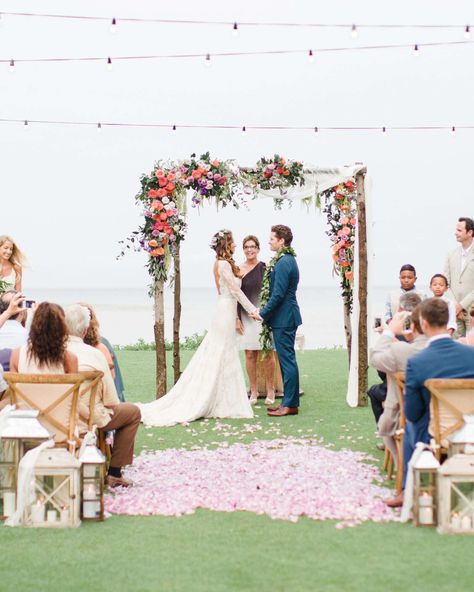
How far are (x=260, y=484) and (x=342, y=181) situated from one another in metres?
4.65

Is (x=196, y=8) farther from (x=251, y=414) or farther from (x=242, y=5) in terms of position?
(x=251, y=414)

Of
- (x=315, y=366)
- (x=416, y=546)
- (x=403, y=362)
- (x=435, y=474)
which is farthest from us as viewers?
(x=315, y=366)

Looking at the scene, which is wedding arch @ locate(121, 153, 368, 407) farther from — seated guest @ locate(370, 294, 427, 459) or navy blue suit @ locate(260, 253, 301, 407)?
seated guest @ locate(370, 294, 427, 459)

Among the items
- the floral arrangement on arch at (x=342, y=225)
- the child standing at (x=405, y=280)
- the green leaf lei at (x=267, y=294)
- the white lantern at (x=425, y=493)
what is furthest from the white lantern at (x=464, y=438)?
the floral arrangement on arch at (x=342, y=225)

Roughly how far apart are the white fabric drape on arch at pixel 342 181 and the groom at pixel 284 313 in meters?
0.78

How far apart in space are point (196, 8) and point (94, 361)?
160 inches

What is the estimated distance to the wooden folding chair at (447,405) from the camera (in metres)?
4.43

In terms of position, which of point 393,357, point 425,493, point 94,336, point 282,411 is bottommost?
point 282,411

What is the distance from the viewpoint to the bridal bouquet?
9.28 m

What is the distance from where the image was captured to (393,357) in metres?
5.16

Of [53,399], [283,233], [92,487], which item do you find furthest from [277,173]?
[92,487]

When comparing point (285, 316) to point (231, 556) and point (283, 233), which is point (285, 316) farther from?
point (231, 556)

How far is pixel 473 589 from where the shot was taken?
11.5 ft

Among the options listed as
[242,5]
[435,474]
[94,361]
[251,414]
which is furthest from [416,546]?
[242,5]
